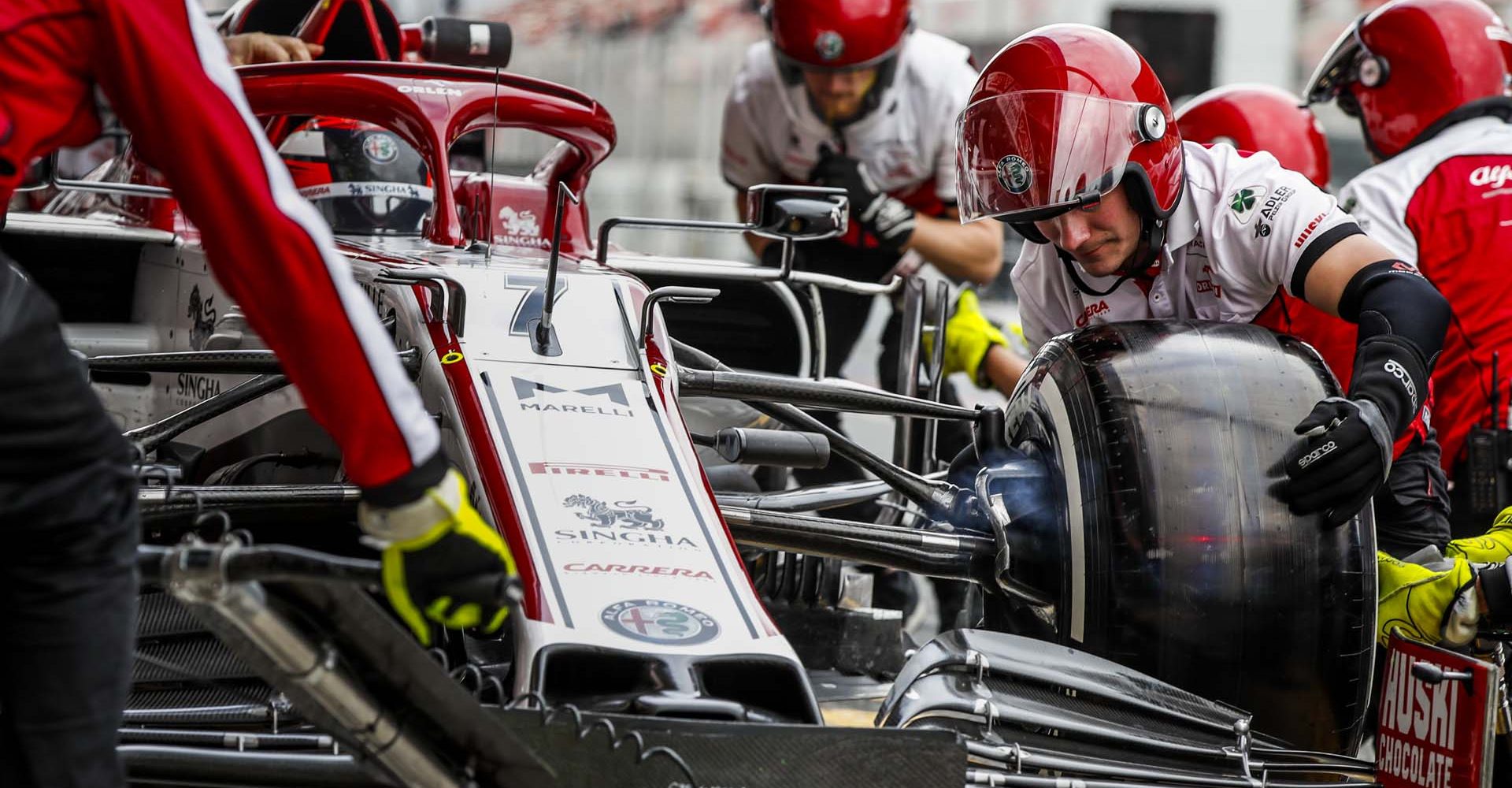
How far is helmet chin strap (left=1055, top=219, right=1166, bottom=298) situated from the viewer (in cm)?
313

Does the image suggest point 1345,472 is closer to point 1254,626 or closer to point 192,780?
point 1254,626

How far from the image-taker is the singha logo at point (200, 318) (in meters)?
3.76

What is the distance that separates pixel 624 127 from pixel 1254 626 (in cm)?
Result: 1369

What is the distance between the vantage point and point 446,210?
3664 mm

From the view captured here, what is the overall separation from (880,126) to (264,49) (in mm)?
2157

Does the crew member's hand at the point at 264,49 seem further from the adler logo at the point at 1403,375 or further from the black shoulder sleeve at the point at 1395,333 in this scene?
the adler logo at the point at 1403,375

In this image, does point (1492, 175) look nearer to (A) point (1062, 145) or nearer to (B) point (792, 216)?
(A) point (1062, 145)

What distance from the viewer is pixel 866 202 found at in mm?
5383

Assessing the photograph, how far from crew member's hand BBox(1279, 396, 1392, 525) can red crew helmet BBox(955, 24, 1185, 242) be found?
0.62 metres

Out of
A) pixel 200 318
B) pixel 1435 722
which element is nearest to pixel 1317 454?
pixel 1435 722

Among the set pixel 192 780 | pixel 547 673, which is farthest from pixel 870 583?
pixel 192 780

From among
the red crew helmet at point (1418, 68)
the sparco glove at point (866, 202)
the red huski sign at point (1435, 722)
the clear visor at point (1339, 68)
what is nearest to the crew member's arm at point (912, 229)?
the sparco glove at point (866, 202)

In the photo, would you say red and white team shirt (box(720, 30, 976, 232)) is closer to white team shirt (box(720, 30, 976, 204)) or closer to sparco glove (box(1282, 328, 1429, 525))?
white team shirt (box(720, 30, 976, 204))

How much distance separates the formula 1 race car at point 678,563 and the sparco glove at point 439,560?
Result: 0.19ft
